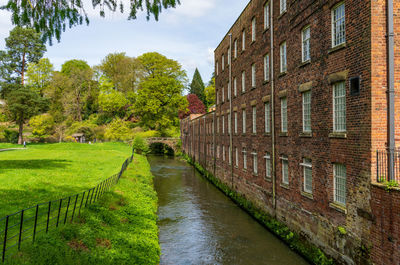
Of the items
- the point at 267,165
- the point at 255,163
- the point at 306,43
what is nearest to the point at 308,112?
the point at 306,43

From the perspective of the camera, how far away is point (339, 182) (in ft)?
35.5

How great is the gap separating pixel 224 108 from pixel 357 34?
1847cm

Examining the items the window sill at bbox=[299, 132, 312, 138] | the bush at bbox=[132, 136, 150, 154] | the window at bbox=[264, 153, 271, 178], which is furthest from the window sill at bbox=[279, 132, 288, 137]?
the bush at bbox=[132, 136, 150, 154]

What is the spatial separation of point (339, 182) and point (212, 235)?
292 inches

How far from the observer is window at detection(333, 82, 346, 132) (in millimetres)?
10555

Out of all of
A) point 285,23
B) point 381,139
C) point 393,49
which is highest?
point 285,23

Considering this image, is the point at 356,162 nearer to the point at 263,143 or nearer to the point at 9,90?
the point at 263,143

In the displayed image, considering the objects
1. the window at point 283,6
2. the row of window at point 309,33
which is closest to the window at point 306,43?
the row of window at point 309,33

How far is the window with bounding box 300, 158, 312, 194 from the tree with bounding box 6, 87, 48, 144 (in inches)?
2017

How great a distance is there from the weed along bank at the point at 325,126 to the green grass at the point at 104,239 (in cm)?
647

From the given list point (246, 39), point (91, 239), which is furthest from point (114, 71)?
point (91, 239)

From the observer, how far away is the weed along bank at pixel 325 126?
8992mm

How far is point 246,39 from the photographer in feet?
70.0

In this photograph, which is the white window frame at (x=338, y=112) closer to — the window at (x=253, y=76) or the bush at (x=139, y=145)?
the window at (x=253, y=76)
